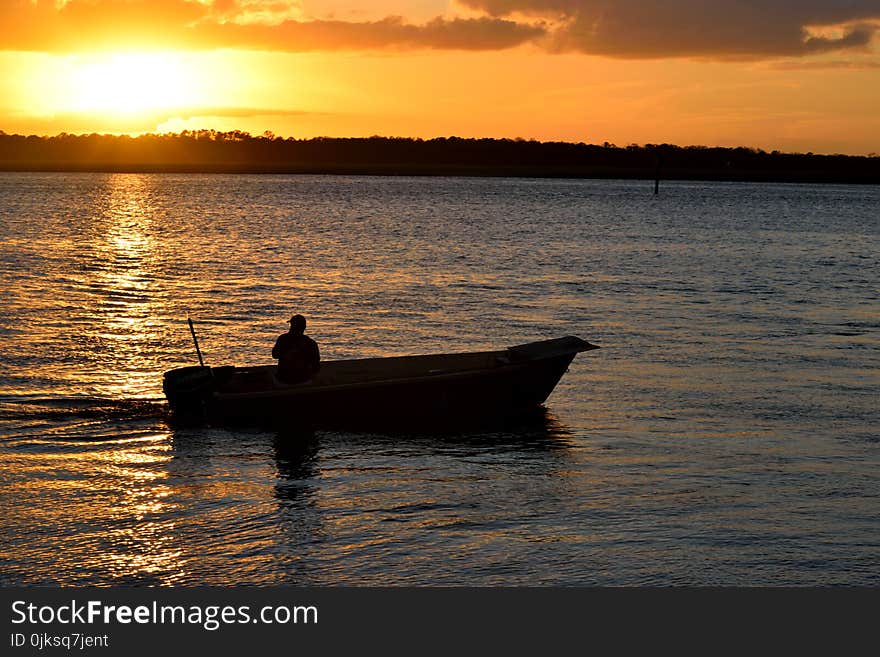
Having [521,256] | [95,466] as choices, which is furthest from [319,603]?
[521,256]

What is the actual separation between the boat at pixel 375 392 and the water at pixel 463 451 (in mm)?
458

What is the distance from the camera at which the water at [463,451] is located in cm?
1172

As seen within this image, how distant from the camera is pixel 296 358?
17.8 metres

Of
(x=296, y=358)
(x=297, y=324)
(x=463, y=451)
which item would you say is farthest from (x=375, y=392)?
(x=463, y=451)

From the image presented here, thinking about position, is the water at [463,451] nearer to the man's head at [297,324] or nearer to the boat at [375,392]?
the boat at [375,392]

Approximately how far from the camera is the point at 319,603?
10164 mm

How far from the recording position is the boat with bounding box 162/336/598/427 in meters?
17.5

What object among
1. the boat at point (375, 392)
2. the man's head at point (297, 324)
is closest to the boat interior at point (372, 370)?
the boat at point (375, 392)

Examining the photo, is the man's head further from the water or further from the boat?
the water

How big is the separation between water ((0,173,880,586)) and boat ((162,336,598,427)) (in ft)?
1.50

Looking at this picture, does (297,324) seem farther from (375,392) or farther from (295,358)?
(375,392)

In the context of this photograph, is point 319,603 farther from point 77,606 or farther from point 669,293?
point 669,293

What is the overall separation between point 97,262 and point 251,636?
44.5 metres

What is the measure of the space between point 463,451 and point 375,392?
77.2 inches
